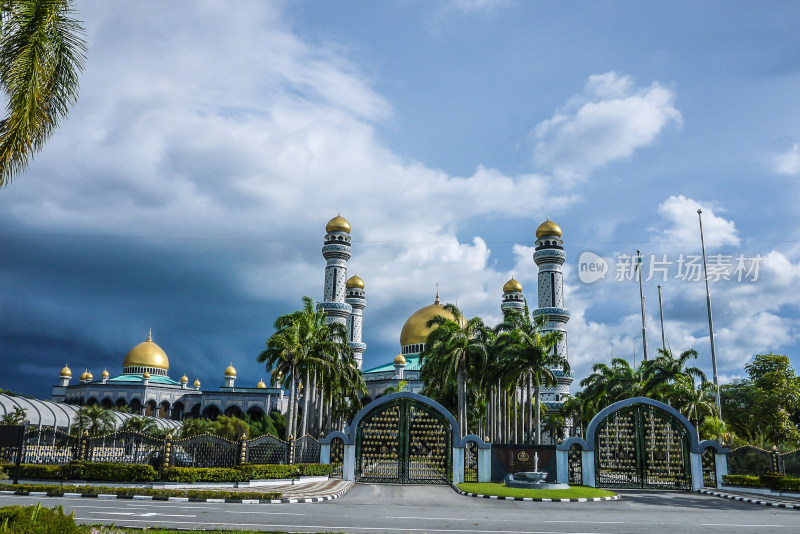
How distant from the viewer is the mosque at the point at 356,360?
217 ft

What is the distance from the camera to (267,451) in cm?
3027

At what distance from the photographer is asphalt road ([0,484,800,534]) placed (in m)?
13.4

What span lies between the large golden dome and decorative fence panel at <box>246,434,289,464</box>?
51.3 metres

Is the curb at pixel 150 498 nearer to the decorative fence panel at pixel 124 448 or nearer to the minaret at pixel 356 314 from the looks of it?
the decorative fence panel at pixel 124 448

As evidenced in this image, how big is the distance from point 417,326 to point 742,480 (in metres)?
57.7

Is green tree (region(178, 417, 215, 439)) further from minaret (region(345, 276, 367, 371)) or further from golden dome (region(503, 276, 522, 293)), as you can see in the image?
golden dome (region(503, 276, 522, 293))

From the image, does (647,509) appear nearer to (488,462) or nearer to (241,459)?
(488,462)

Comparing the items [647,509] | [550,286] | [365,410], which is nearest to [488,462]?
[365,410]


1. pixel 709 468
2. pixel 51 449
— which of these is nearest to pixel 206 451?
pixel 51 449

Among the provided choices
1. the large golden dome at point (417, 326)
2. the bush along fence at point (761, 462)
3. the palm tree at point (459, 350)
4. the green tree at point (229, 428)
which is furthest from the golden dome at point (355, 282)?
the bush along fence at point (761, 462)

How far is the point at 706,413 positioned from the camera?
4078cm

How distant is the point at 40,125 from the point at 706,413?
4100 cm

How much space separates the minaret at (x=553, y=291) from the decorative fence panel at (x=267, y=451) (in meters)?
38.3

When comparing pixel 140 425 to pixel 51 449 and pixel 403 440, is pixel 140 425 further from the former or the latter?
pixel 403 440
